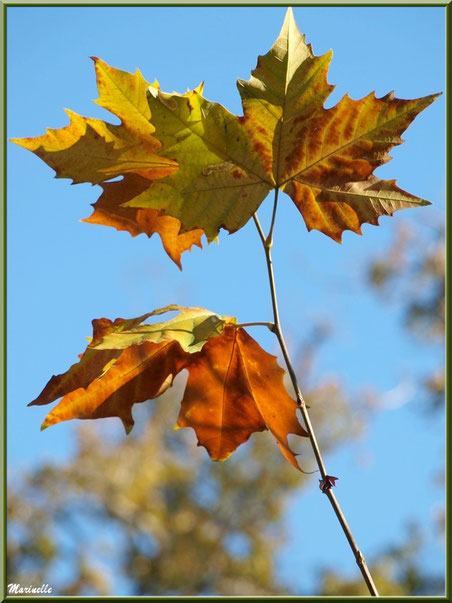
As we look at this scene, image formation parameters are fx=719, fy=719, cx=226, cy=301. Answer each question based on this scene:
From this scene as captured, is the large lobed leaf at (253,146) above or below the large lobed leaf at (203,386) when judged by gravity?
above

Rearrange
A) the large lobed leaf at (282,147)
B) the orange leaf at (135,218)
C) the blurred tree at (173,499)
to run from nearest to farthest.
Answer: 1. the large lobed leaf at (282,147)
2. the orange leaf at (135,218)
3. the blurred tree at (173,499)

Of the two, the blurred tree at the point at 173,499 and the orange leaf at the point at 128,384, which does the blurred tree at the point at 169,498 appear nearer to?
the blurred tree at the point at 173,499

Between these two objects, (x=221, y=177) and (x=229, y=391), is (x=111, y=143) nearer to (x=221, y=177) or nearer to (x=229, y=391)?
(x=221, y=177)

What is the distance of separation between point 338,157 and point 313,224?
0.09m

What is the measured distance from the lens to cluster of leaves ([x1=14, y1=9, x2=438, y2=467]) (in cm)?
86

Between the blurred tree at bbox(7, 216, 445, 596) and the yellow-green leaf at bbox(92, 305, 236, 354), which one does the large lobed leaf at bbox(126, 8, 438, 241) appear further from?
the blurred tree at bbox(7, 216, 445, 596)

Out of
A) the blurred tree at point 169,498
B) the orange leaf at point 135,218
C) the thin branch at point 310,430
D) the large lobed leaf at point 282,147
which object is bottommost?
the thin branch at point 310,430

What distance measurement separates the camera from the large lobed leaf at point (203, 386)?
34.8 inches

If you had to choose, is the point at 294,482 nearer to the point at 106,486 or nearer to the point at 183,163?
A: the point at 106,486

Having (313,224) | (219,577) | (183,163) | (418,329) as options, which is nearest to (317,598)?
(313,224)

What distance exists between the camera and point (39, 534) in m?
14.2

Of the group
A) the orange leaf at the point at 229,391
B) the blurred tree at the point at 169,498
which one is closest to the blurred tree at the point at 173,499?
the blurred tree at the point at 169,498

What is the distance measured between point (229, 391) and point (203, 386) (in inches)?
1.4

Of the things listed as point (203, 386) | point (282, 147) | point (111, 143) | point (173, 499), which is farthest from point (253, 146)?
point (173, 499)
